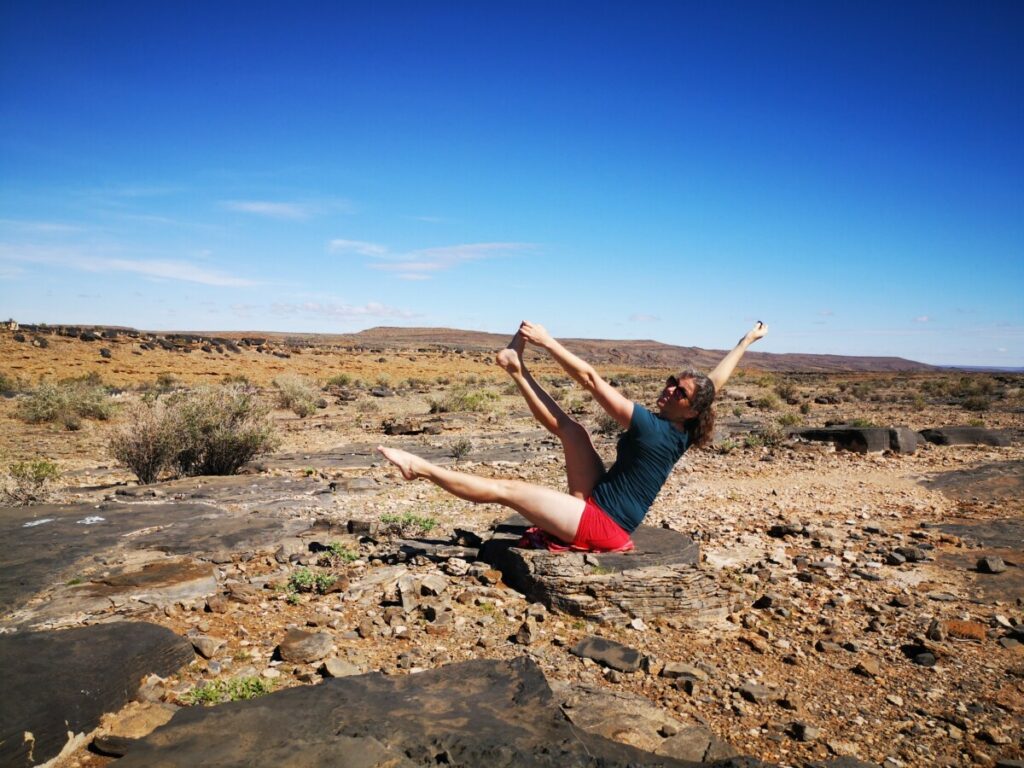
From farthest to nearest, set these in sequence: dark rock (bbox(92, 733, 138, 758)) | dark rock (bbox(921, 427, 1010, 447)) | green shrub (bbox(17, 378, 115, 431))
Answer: green shrub (bbox(17, 378, 115, 431)) → dark rock (bbox(921, 427, 1010, 447)) → dark rock (bbox(92, 733, 138, 758))

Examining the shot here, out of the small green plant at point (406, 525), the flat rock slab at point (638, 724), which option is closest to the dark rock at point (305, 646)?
the flat rock slab at point (638, 724)

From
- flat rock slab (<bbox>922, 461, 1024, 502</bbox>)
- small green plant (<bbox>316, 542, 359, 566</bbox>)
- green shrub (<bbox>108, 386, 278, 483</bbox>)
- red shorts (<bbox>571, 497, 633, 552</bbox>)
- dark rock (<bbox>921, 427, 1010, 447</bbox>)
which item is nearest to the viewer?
red shorts (<bbox>571, 497, 633, 552</bbox>)

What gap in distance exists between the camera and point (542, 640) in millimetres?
4180

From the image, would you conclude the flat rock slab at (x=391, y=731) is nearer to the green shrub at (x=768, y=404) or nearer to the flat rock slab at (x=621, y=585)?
the flat rock slab at (x=621, y=585)

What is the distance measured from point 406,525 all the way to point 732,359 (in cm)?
354

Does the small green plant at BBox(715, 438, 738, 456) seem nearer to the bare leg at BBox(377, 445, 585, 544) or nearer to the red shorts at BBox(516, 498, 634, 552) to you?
the red shorts at BBox(516, 498, 634, 552)

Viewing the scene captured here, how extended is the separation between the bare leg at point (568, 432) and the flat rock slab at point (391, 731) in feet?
6.04

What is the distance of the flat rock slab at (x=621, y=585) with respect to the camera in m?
4.50

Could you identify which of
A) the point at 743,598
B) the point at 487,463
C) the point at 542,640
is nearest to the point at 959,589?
the point at 743,598

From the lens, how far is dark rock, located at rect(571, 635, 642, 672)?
3.82 meters

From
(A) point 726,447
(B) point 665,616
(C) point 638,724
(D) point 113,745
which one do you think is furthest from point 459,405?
(D) point 113,745

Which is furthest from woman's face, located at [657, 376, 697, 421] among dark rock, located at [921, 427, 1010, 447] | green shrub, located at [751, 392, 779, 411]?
green shrub, located at [751, 392, 779, 411]

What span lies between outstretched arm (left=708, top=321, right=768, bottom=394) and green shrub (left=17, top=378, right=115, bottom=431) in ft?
51.6

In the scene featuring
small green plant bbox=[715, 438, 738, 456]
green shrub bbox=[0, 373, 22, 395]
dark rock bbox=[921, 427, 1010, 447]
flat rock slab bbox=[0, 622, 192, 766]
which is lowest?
green shrub bbox=[0, 373, 22, 395]
